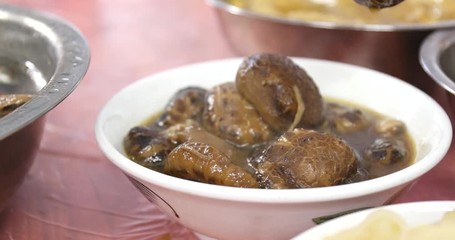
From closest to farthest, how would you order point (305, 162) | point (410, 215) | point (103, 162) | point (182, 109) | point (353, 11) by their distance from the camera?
point (410, 215), point (305, 162), point (182, 109), point (103, 162), point (353, 11)

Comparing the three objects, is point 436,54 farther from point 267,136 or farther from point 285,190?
point 285,190

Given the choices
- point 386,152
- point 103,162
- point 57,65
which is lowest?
point 103,162

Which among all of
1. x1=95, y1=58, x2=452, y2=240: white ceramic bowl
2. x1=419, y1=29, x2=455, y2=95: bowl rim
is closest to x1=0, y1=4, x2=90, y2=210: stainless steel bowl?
x1=95, y1=58, x2=452, y2=240: white ceramic bowl

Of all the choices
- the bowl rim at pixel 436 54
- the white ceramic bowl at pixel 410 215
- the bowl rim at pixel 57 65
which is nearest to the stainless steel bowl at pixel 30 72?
the bowl rim at pixel 57 65

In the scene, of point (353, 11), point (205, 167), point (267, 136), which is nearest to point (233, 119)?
point (267, 136)

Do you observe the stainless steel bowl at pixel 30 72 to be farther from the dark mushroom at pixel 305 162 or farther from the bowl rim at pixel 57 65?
the dark mushroom at pixel 305 162

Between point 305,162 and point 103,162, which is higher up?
point 305,162

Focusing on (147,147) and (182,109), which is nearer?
(147,147)
